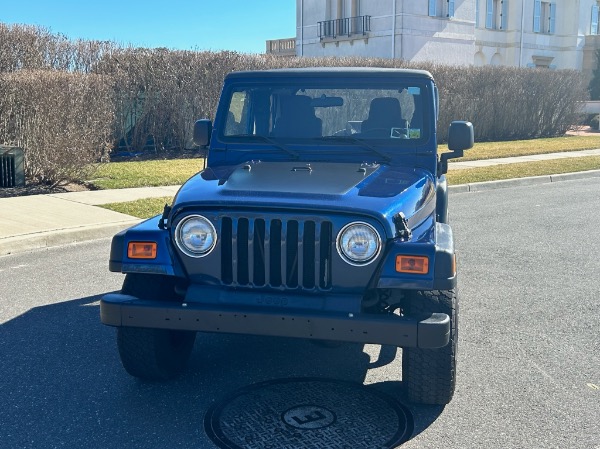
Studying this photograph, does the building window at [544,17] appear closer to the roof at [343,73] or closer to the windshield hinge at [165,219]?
the roof at [343,73]

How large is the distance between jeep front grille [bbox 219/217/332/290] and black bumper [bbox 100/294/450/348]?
19 cm

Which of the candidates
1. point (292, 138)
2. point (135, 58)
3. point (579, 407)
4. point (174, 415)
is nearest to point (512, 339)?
point (579, 407)

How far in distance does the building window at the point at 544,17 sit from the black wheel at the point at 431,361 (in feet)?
143

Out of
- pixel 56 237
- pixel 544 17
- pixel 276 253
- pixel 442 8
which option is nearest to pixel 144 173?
pixel 56 237

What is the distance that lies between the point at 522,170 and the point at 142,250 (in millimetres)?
13316

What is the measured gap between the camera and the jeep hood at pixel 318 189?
3.76 m

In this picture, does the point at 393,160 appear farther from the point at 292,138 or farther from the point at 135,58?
the point at 135,58

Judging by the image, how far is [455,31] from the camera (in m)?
37.5

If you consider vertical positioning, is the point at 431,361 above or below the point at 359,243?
below

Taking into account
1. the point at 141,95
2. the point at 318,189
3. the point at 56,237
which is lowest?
the point at 56,237

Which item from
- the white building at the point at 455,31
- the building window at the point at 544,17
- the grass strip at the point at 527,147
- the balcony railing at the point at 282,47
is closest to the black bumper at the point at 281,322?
the grass strip at the point at 527,147

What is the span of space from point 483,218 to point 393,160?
5.66m

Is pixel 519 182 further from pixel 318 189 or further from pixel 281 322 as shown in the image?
pixel 281 322

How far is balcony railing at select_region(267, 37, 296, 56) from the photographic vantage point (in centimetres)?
4338
